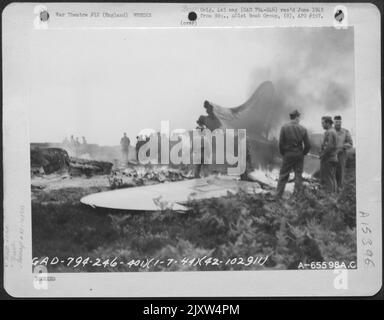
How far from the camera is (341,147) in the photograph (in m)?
0.98

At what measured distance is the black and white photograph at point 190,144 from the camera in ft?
3.20

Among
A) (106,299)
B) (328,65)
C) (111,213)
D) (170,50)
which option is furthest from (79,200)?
(328,65)

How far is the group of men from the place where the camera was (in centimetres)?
98

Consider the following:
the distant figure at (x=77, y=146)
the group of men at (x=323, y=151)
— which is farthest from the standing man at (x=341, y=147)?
the distant figure at (x=77, y=146)

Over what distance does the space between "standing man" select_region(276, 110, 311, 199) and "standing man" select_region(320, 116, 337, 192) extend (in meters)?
0.04

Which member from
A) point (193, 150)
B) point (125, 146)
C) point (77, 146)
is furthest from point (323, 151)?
point (77, 146)

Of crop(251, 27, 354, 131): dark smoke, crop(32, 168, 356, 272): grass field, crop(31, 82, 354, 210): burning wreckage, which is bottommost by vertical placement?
crop(32, 168, 356, 272): grass field

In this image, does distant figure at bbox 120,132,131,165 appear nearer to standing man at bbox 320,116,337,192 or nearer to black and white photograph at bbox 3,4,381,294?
black and white photograph at bbox 3,4,381,294

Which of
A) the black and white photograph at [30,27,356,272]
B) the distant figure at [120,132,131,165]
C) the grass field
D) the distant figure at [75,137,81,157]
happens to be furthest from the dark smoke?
the distant figure at [75,137,81,157]

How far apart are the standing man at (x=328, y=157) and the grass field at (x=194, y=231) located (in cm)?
3
